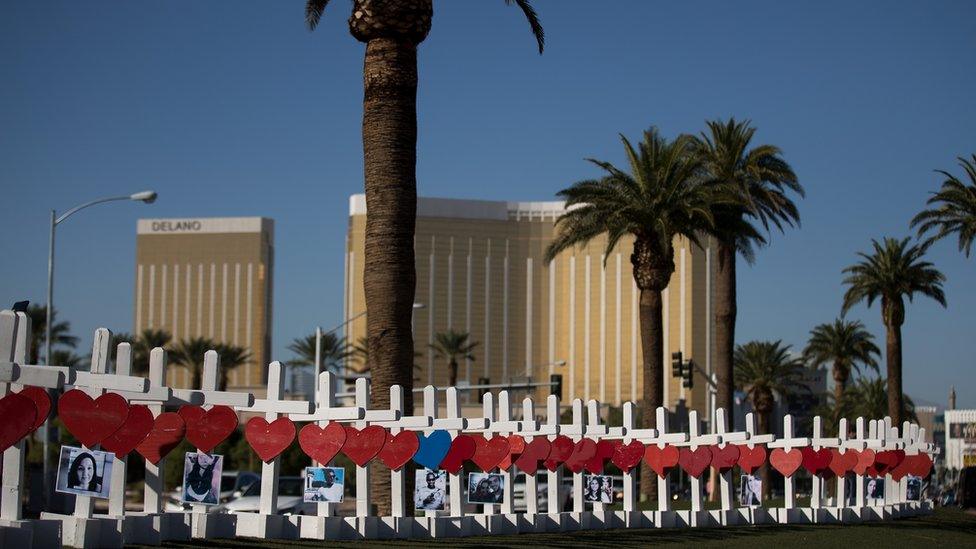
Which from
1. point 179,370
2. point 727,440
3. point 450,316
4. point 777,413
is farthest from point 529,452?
point 179,370

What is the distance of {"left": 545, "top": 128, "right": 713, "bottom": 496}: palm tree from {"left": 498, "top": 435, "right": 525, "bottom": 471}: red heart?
17.3 meters

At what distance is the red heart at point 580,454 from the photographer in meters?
21.4

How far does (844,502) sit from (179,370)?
524 ft

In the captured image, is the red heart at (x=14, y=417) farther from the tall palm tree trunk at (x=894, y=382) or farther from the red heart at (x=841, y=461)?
the tall palm tree trunk at (x=894, y=382)

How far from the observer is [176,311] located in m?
197

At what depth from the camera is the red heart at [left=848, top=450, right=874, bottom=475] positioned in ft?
91.6

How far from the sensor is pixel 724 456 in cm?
2392

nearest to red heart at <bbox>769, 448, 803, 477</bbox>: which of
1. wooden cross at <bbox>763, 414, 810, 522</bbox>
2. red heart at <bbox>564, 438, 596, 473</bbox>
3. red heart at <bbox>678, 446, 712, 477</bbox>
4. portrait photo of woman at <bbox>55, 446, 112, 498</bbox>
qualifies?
wooden cross at <bbox>763, 414, 810, 522</bbox>

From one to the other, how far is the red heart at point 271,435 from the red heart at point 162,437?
1.51m

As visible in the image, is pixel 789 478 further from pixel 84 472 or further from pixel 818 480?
pixel 84 472

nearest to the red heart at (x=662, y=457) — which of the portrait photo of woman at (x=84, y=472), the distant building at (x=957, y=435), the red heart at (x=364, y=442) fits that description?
the red heart at (x=364, y=442)

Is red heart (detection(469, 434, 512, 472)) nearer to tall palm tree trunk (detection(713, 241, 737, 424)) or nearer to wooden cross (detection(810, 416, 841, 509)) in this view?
wooden cross (detection(810, 416, 841, 509))

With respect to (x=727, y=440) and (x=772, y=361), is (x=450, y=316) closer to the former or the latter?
(x=772, y=361)

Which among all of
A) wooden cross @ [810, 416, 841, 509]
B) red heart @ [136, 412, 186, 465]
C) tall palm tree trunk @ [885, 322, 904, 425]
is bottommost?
wooden cross @ [810, 416, 841, 509]
